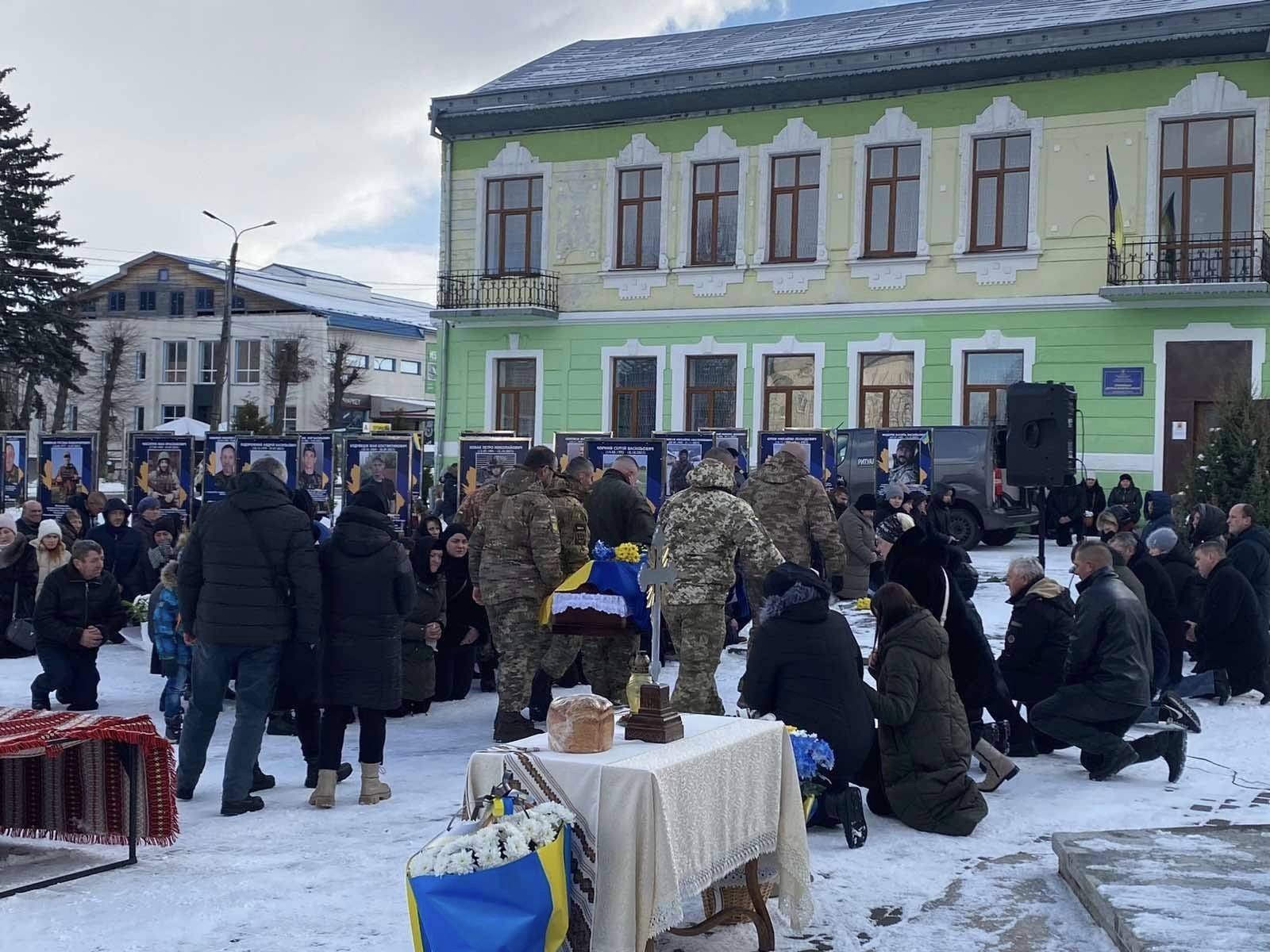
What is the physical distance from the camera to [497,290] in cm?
2903

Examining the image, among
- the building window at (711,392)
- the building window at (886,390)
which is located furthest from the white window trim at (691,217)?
the building window at (886,390)

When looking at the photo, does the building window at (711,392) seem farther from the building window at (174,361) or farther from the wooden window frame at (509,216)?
the building window at (174,361)

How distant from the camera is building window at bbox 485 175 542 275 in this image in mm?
29047

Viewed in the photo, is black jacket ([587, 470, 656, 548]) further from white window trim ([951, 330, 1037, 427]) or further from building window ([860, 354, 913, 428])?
building window ([860, 354, 913, 428])

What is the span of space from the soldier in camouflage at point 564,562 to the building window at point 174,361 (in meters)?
59.0

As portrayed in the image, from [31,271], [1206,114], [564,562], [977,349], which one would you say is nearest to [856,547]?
[564,562]

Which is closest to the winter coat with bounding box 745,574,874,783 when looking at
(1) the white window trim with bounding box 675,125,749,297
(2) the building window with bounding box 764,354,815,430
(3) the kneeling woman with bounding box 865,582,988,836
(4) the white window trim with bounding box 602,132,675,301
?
(3) the kneeling woman with bounding box 865,582,988,836

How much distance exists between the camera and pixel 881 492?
1603cm

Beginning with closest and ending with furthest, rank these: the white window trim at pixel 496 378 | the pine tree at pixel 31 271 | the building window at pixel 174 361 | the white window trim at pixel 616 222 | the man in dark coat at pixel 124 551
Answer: the man in dark coat at pixel 124 551, the white window trim at pixel 616 222, the white window trim at pixel 496 378, the pine tree at pixel 31 271, the building window at pixel 174 361

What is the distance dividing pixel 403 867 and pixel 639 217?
2255 centimetres

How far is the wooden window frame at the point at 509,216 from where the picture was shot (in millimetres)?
29000

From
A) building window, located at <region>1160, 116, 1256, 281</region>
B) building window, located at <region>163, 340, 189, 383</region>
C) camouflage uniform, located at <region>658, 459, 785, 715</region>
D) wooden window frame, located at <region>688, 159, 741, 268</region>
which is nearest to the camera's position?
camouflage uniform, located at <region>658, 459, 785, 715</region>

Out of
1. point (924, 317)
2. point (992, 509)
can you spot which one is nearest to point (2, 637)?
point (992, 509)

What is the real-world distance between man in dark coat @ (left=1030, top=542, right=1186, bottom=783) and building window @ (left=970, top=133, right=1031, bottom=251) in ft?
55.5
